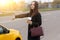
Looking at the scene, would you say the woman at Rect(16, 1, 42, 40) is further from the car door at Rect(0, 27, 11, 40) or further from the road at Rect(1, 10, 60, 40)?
the road at Rect(1, 10, 60, 40)

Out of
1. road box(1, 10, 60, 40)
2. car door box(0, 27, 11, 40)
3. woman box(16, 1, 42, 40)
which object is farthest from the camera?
road box(1, 10, 60, 40)

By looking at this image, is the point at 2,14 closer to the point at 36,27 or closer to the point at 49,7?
the point at 49,7

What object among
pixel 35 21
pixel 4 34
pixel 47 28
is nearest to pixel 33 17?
pixel 35 21

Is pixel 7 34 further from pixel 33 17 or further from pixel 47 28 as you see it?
pixel 47 28

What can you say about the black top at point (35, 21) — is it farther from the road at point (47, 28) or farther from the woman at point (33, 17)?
the road at point (47, 28)

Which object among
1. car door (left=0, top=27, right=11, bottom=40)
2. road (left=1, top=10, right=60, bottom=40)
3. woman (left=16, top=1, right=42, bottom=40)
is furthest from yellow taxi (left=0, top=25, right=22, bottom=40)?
road (left=1, top=10, right=60, bottom=40)

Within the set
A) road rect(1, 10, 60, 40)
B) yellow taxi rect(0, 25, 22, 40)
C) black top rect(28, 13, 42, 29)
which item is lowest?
road rect(1, 10, 60, 40)

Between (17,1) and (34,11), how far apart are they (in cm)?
3631

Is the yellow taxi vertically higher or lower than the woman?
lower

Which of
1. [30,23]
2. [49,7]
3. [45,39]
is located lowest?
[49,7]

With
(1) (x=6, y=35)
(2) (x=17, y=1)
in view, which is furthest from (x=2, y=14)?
(1) (x=6, y=35)

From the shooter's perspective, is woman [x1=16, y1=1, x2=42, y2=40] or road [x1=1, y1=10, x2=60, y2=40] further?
road [x1=1, y1=10, x2=60, y2=40]

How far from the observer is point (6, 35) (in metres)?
8.07

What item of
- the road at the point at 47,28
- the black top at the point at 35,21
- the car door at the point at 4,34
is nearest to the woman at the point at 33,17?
the black top at the point at 35,21
